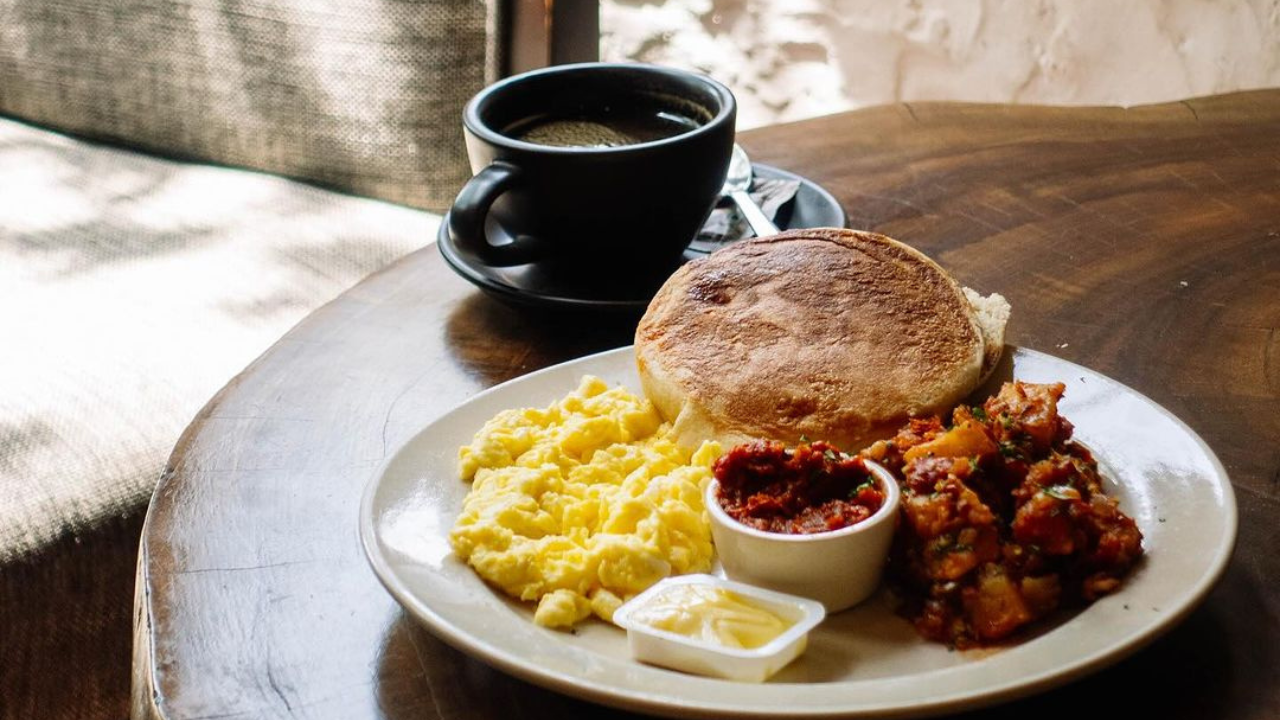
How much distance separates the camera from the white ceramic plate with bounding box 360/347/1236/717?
1043 mm

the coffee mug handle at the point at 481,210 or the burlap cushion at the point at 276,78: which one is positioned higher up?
the coffee mug handle at the point at 481,210

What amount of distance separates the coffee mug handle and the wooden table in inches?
4.0

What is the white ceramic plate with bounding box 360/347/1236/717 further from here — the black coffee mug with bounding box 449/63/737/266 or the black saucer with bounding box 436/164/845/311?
the black coffee mug with bounding box 449/63/737/266

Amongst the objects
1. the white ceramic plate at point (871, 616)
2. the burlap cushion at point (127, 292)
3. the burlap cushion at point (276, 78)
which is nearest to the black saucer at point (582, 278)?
the white ceramic plate at point (871, 616)

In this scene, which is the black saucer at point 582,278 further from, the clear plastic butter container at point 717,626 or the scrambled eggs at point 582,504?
the clear plastic butter container at point 717,626

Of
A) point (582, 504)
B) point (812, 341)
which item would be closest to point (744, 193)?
point (812, 341)

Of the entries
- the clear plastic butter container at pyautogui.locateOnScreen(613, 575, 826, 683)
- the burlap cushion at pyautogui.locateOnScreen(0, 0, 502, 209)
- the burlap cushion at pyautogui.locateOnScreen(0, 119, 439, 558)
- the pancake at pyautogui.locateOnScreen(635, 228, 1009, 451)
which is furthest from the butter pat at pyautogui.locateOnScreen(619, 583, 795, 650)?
the burlap cushion at pyautogui.locateOnScreen(0, 0, 502, 209)

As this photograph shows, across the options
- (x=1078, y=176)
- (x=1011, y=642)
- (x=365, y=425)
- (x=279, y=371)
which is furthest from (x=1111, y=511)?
(x=1078, y=176)

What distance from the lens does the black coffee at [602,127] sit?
81.8 inches

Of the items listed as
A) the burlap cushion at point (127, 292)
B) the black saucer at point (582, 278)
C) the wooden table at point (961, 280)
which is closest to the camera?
the wooden table at point (961, 280)

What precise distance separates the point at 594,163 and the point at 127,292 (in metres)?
1.29

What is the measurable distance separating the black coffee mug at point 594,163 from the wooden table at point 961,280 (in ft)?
0.46

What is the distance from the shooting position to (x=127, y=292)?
105 inches

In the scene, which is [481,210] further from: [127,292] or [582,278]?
[127,292]
